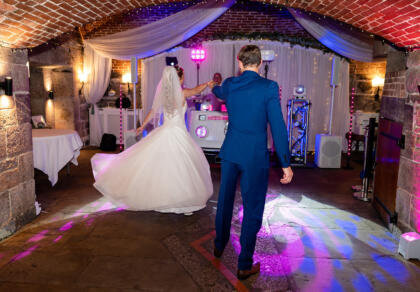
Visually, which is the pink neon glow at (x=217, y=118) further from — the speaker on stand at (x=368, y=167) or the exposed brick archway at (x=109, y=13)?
the exposed brick archway at (x=109, y=13)

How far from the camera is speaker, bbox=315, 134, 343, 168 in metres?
7.32

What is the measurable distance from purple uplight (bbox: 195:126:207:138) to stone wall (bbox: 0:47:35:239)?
4.44 m

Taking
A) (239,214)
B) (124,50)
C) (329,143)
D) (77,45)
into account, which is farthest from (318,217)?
(77,45)

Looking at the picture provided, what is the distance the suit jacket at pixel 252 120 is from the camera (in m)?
2.53

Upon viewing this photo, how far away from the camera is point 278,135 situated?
2539 millimetres

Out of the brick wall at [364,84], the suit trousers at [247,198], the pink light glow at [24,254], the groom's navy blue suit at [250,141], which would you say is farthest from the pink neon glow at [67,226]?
the brick wall at [364,84]

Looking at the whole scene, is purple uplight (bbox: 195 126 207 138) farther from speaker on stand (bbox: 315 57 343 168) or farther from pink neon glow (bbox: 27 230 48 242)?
pink neon glow (bbox: 27 230 48 242)

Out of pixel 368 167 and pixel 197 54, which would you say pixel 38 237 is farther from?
pixel 197 54

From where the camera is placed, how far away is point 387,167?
14.0 ft

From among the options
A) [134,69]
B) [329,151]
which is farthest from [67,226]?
[329,151]

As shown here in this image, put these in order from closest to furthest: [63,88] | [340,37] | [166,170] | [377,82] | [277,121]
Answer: [277,121] → [166,170] → [340,37] → [63,88] → [377,82]

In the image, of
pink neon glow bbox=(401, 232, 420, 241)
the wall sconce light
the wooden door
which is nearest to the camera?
pink neon glow bbox=(401, 232, 420, 241)

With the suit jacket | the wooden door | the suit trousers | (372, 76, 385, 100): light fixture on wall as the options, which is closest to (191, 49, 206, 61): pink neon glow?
(372, 76, 385, 100): light fixture on wall

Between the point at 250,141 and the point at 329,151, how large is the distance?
17.3 feet
